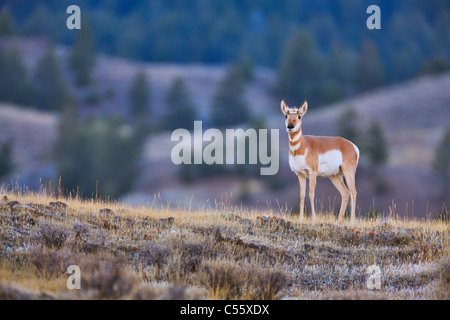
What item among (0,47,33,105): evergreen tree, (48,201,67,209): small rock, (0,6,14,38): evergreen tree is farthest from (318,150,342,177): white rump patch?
(0,6,14,38): evergreen tree

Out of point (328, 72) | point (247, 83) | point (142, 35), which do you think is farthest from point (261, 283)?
point (142, 35)

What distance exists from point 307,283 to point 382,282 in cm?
112

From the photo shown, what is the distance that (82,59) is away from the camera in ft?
414

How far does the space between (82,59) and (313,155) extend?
119 m

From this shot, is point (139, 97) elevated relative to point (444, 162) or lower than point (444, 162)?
elevated

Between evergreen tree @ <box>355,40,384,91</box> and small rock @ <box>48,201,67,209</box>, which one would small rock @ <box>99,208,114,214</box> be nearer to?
small rock @ <box>48,201,67,209</box>

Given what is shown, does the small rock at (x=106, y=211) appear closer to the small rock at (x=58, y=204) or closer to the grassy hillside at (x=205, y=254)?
the grassy hillside at (x=205, y=254)

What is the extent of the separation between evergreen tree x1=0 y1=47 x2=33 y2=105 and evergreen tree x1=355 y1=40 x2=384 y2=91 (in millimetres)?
63150

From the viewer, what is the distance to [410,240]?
11.4 meters

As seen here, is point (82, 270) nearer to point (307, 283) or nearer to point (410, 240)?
point (307, 283)

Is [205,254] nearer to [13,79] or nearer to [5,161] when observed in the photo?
[5,161]

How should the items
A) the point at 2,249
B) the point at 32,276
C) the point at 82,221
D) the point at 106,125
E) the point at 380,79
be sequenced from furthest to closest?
1. the point at 380,79
2. the point at 106,125
3. the point at 82,221
4. the point at 2,249
5. the point at 32,276

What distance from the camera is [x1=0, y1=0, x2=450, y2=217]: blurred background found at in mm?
69438

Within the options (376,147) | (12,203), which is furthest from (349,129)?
(12,203)
